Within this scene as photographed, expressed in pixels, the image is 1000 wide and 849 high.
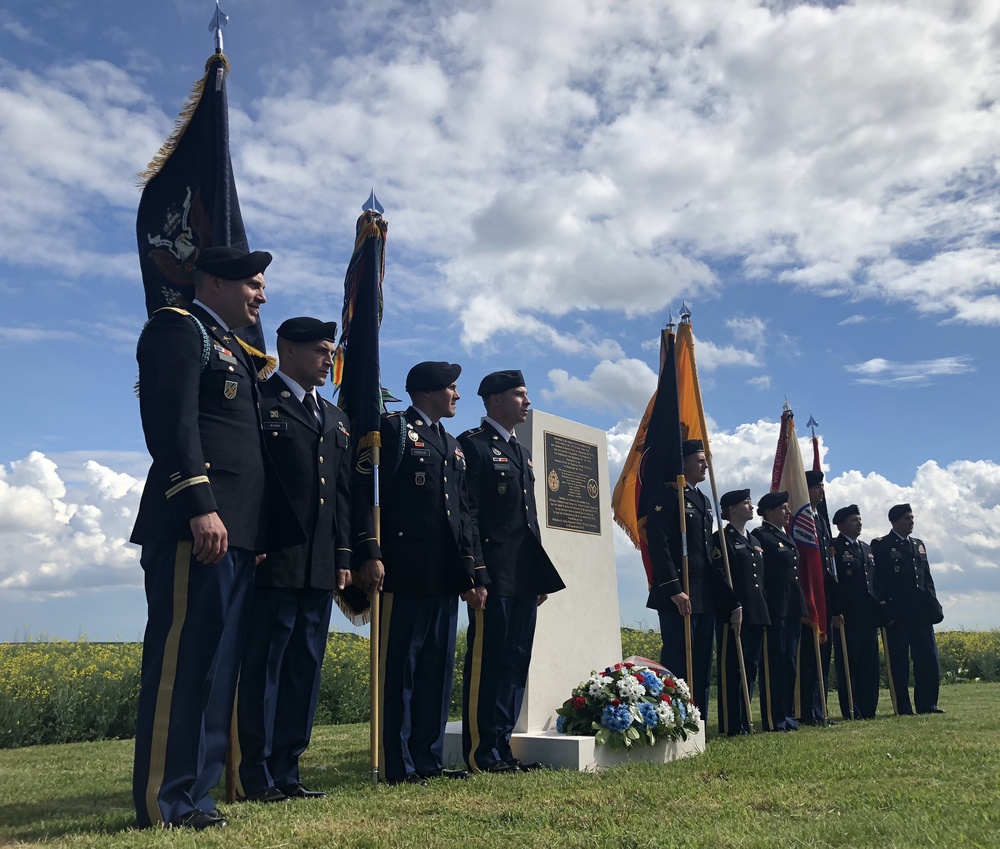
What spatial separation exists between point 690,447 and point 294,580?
429 centimetres

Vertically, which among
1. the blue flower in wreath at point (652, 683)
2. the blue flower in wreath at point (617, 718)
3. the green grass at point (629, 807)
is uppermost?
the blue flower in wreath at point (652, 683)

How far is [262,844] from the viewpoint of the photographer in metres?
3.03

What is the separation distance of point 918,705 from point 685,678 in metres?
4.32

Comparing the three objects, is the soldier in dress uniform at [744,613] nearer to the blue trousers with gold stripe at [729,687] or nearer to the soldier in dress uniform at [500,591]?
the blue trousers with gold stripe at [729,687]

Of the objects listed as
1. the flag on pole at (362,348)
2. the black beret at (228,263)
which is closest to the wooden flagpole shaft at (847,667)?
the flag on pole at (362,348)

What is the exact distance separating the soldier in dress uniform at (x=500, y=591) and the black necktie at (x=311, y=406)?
3.88 feet

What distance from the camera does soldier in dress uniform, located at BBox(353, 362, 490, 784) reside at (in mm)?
4789

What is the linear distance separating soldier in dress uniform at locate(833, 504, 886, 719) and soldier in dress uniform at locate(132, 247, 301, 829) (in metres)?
7.53

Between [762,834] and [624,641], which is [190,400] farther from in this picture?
[624,641]

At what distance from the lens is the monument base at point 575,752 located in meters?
5.35

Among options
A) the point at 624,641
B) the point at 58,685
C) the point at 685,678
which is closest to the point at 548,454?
the point at 685,678

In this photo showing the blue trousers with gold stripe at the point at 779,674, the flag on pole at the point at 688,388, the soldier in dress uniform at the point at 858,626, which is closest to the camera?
the blue trousers with gold stripe at the point at 779,674

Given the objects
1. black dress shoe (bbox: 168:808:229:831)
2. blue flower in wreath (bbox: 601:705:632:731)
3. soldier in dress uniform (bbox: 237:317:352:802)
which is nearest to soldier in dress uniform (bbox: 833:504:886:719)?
blue flower in wreath (bbox: 601:705:632:731)

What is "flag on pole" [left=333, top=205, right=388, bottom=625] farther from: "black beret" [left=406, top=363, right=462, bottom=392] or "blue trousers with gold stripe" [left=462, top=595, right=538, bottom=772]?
"blue trousers with gold stripe" [left=462, top=595, right=538, bottom=772]
